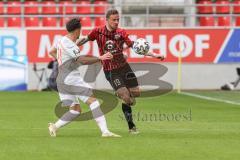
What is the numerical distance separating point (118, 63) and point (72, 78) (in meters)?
1.38

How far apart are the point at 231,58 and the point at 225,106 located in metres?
9.66

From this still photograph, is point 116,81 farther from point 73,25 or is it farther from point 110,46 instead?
point 73,25

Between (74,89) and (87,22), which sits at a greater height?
(87,22)

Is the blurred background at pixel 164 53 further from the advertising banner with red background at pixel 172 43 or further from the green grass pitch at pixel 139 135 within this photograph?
the green grass pitch at pixel 139 135

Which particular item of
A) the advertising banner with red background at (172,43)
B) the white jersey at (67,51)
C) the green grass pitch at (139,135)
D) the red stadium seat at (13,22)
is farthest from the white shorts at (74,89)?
the red stadium seat at (13,22)

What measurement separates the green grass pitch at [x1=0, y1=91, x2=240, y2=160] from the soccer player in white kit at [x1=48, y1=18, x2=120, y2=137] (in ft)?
1.08

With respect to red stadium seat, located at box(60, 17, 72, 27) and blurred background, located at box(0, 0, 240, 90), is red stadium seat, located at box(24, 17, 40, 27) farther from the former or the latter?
blurred background, located at box(0, 0, 240, 90)

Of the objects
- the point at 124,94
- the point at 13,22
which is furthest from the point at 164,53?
the point at 124,94

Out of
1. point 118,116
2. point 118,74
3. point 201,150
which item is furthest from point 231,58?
point 201,150

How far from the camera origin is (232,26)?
30938mm

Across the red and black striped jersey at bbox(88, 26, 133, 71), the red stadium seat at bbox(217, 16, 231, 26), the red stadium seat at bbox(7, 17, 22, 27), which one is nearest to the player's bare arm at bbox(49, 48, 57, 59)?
the red and black striped jersey at bbox(88, 26, 133, 71)

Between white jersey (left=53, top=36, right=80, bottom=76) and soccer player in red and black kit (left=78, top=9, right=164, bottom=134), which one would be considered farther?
soccer player in red and black kit (left=78, top=9, right=164, bottom=134)

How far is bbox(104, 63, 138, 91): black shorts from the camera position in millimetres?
13406

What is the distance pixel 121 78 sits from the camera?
531 inches
